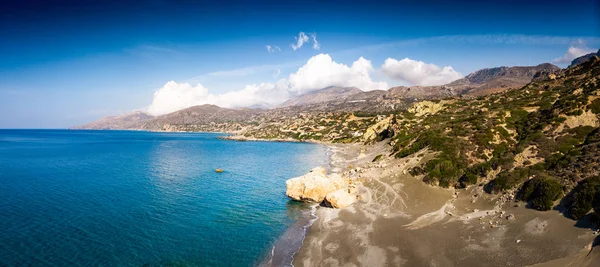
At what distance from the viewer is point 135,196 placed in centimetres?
4297

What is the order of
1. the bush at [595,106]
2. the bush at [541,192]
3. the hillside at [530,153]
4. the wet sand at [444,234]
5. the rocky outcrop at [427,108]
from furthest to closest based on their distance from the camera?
the rocky outcrop at [427,108] < the bush at [595,106] < the hillside at [530,153] < the bush at [541,192] < the wet sand at [444,234]

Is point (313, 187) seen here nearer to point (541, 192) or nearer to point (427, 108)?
point (541, 192)

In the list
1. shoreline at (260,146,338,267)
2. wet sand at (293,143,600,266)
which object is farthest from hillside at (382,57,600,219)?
shoreline at (260,146,338,267)

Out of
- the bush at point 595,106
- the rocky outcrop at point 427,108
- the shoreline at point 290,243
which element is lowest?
the shoreline at point 290,243

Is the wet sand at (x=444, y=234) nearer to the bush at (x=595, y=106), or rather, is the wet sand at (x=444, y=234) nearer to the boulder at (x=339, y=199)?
the boulder at (x=339, y=199)

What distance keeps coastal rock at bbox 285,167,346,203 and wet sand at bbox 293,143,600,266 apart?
327 centimetres

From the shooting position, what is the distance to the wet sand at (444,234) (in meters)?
20.7

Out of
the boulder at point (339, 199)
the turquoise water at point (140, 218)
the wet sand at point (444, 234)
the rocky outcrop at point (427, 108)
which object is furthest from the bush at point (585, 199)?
the rocky outcrop at point (427, 108)

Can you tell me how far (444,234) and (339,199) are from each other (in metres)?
13.5

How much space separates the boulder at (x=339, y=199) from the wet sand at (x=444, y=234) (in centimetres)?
103

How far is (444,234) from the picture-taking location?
25453mm

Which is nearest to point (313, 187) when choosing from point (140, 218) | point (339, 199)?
point (339, 199)

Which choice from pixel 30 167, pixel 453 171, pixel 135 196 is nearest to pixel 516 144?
pixel 453 171

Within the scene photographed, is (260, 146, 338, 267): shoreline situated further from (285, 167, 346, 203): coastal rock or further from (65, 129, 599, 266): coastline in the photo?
(285, 167, 346, 203): coastal rock
